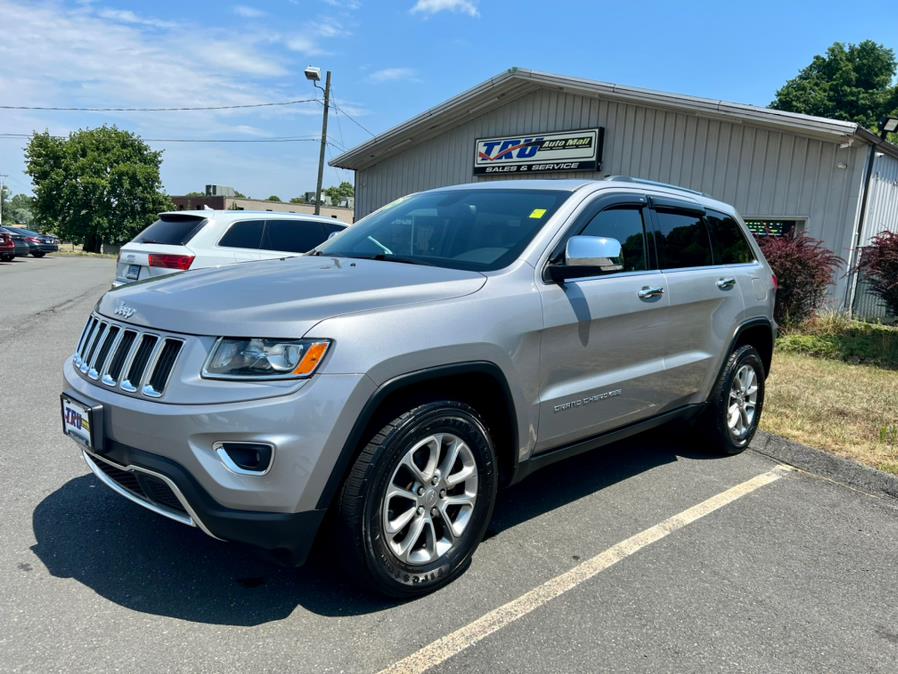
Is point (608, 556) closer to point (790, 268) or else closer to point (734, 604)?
point (734, 604)

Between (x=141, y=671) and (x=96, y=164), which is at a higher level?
(x=96, y=164)

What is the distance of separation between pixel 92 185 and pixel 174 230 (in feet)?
157

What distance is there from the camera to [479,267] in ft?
10.9

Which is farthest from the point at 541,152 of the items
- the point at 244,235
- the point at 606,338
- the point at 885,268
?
the point at 606,338

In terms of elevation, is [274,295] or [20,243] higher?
[274,295]

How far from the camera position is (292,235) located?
359 inches

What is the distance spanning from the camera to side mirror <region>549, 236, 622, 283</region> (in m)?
3.25

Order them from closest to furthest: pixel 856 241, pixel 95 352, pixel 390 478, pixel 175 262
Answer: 1. pixel 390 478
2. pixel 95 352
3. pixel 175 262
4. pixel 856 241

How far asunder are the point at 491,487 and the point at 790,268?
892cm

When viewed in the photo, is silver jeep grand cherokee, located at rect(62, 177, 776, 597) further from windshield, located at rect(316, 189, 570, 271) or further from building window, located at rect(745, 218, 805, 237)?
building window, located at rect(745, 218, 805, 237)

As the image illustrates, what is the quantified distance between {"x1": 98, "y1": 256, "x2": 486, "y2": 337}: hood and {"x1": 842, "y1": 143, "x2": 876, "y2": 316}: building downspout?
10579mm

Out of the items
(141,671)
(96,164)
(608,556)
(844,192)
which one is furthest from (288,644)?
(96,164)

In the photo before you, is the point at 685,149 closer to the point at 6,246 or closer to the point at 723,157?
the point at 723,157

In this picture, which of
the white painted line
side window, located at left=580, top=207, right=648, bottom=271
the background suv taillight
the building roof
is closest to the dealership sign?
the building roof
